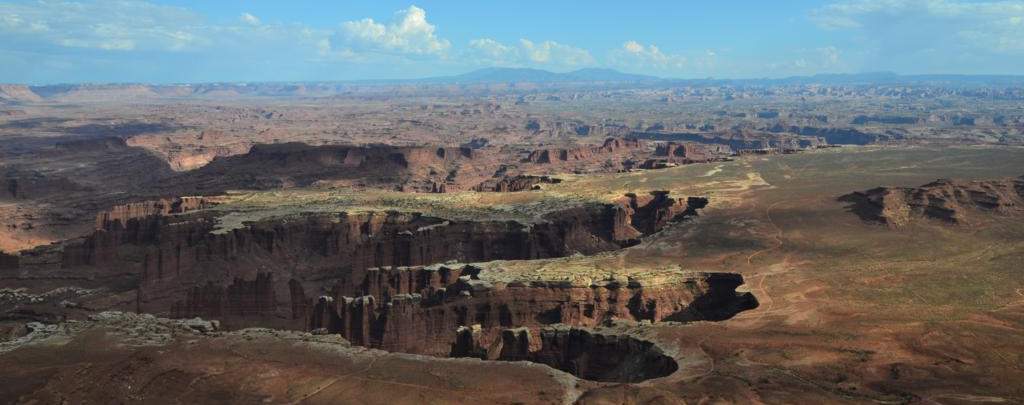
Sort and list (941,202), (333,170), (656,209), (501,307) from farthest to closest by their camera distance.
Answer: (333,170) < (656,209) < (941,202) < (501,307)

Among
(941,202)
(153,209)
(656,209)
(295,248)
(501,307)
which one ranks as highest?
(941,202)

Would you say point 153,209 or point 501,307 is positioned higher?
point 501,307

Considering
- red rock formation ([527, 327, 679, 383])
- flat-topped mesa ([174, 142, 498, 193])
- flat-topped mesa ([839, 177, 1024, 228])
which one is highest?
flat-topped mesa ([839, 177, 1024, 228])

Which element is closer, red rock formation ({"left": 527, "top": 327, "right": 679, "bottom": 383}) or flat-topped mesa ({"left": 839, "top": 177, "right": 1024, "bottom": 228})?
red rock formation ({"left": 527, "top": 327, "right": 679, "bottom": 383})

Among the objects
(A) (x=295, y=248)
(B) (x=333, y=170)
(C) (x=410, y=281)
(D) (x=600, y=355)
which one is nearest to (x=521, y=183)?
(B) (x=333, y=170)

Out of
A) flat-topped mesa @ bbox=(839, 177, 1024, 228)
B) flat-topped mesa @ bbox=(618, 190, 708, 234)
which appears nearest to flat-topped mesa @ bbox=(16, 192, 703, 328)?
flat-topped mesa @ bbox=(618, 190, 708, 234)

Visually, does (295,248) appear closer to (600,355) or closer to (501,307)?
(501,307)

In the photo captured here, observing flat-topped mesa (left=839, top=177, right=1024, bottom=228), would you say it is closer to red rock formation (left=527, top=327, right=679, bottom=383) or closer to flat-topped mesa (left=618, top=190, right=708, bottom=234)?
flat-topped mesa (left=618, top=190, right=708, bottom=234)

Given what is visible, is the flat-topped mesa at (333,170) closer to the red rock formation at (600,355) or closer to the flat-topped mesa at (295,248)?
the flat-topped mesa at (295,248)
